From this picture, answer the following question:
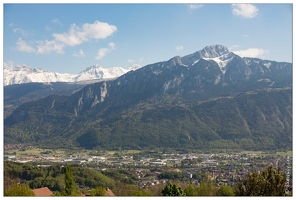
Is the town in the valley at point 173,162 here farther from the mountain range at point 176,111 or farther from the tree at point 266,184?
the tree at point 266,184

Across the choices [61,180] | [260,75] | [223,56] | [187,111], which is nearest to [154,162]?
[61,180]

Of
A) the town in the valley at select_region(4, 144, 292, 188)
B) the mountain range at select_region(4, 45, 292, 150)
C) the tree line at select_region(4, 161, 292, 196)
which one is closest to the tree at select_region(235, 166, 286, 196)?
the tree line at select_region(4, 161, 292, 196)

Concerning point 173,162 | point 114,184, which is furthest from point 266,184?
point 173,162

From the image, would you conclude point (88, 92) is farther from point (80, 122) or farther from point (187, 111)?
point (187, 111)

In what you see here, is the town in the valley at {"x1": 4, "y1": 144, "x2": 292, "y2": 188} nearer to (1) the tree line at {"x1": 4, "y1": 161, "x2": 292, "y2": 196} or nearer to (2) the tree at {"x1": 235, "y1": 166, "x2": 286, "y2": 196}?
(1) the tree line at {"x1": 4, "y1": 161, "x2": 292, "y2": 196}

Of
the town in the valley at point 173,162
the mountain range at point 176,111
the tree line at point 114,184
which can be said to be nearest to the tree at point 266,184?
the tree line at point 114,184

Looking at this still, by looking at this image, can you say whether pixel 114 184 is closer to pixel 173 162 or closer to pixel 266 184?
pixel 173 162

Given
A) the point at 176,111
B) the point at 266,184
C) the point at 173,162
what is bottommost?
the point at 173,162

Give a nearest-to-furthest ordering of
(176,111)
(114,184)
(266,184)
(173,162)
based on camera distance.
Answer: (266,184), (114,184), (173,162), (176,111)
